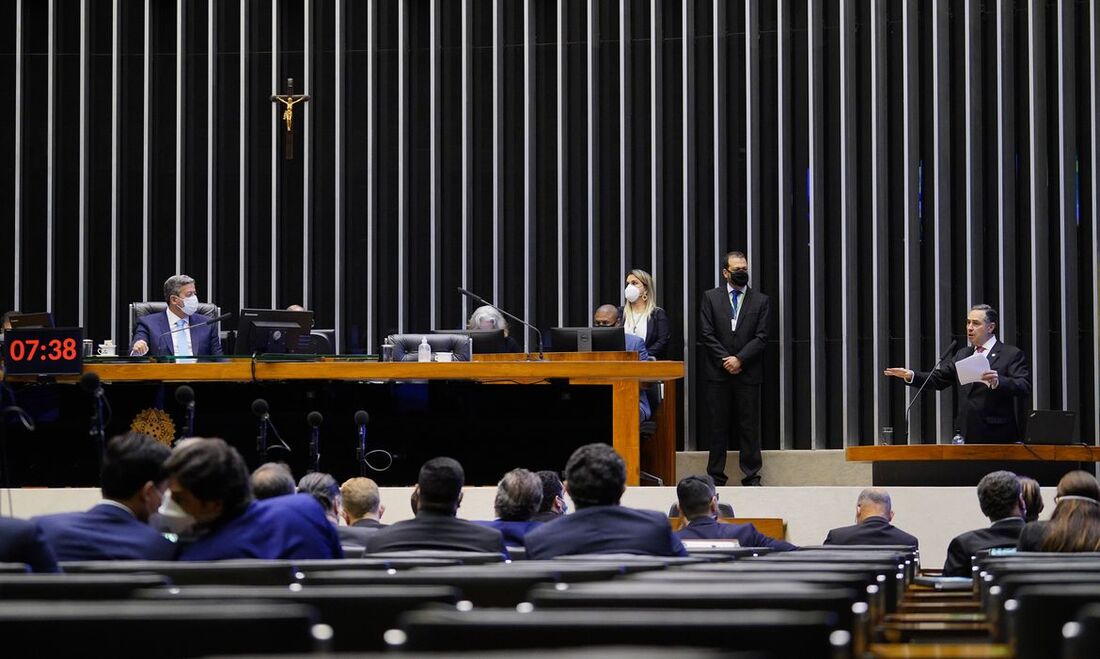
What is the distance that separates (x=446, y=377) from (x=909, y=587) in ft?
11.9

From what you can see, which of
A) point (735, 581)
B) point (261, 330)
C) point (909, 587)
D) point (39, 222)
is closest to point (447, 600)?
point (735, 581)

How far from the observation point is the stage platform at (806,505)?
7.02 meters

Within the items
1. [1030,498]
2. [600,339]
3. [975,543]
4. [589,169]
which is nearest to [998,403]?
[1030,498]


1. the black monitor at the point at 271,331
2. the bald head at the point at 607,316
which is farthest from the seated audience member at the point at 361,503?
the bald head at the point at 607,316

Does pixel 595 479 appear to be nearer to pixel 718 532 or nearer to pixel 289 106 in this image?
pixel 718 532

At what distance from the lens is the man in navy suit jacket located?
8383 millimetres

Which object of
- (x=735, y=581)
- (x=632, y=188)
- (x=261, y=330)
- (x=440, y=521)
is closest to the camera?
(x=735, y=581)

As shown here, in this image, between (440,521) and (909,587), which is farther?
(440,521)

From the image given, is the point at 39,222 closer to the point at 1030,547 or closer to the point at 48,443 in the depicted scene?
the point at 48,443

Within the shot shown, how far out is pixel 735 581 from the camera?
6.19ft

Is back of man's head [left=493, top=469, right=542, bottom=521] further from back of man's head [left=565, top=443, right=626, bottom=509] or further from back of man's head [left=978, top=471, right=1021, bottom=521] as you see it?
back of man's head [left=978, top=471, right=1021, bottom=521]

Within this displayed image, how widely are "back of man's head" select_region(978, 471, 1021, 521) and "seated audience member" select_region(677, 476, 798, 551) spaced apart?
711mm

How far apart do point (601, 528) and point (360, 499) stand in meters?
1.71

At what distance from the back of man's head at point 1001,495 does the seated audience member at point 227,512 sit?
2896 mm
